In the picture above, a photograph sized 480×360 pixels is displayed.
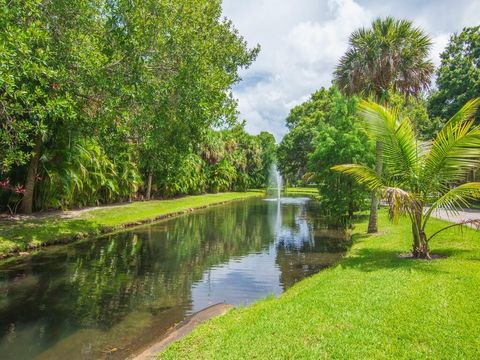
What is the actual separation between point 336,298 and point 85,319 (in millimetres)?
5393

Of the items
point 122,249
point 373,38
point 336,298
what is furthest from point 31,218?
point 373,38

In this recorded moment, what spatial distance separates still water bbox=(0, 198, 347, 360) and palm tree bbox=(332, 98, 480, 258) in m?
3.95

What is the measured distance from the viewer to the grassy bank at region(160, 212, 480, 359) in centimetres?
518

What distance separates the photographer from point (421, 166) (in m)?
10.2

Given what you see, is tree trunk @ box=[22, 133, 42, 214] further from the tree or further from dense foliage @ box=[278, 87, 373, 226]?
the tree

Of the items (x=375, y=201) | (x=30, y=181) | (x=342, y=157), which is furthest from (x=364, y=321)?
(x=30, y=181)

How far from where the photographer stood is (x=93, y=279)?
11305mm

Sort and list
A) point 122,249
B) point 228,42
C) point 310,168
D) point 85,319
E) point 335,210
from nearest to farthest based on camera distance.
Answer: point 85,319, point 122,249, point 228,42, point 335,210, point 310,168

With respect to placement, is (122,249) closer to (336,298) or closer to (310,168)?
(336,298)

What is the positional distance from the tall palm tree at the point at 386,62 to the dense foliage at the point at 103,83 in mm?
5857

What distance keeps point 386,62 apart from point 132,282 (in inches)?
535

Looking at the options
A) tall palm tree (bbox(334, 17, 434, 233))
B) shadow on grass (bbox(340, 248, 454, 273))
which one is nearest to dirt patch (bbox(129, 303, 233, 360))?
shadow on grass (bbox(340, 248, 454, 273))

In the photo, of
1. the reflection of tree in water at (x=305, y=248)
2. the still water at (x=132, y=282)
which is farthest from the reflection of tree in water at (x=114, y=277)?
the reflection of tree in water at (x=305, y=248)

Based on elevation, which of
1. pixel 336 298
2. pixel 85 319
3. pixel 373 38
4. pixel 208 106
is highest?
pixel 373 38
